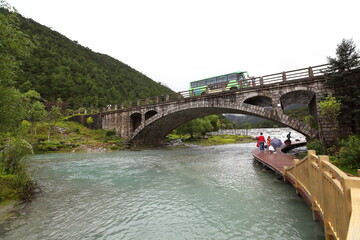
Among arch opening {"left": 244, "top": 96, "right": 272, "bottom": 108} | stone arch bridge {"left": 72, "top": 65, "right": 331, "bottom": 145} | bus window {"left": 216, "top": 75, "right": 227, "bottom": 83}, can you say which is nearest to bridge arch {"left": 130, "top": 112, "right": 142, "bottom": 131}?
stone arch bridge {"left": 72, "top": 65, "right": 331, "bottom": 145}

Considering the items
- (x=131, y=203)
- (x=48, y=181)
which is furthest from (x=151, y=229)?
(x=48, y=181)

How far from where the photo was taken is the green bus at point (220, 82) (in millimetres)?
23953

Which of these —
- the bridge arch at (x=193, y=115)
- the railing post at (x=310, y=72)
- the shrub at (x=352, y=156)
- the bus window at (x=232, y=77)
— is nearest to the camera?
the shrub at (x=352, y=156)

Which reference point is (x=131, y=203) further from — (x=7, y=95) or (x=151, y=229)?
(x=7, y=95)

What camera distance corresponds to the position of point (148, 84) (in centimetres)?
11206

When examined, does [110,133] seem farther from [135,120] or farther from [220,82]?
[220,82]

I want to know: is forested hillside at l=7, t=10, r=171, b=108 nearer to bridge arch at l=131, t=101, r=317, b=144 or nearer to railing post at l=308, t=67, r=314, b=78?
bridge arch at l=131, t=101, r=317, b=144

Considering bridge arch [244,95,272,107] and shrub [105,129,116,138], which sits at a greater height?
bridge arch [244,95,272,107]

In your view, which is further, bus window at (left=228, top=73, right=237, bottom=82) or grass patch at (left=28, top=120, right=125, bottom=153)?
bus window at (left=228, top=73, right=237, bottom=82)

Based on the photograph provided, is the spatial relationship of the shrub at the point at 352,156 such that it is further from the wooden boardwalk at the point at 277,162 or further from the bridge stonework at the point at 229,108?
the bridge stonework at the point at 229,108

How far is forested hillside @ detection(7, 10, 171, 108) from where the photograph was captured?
60.0m

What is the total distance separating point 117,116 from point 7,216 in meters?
30.1

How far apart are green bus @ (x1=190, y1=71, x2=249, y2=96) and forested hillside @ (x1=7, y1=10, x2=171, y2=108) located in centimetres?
A: 3384

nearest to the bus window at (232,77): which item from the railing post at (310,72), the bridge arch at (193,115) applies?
the bridge arch at (193,115)
